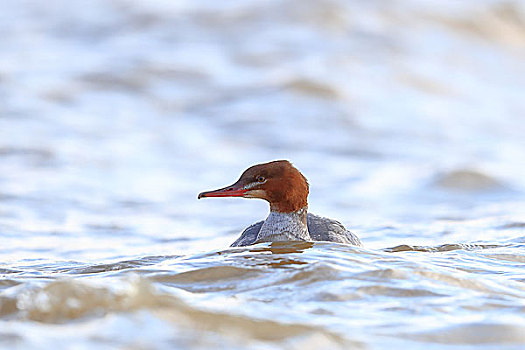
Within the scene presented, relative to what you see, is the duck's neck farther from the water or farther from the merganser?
the water

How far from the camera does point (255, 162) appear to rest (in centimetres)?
1305

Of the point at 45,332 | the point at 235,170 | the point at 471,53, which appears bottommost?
the point at 45,332

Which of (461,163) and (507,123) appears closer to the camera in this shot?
(461,163)

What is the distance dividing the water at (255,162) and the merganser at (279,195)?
30 cm

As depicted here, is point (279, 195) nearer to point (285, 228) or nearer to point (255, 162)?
point (285, 228)

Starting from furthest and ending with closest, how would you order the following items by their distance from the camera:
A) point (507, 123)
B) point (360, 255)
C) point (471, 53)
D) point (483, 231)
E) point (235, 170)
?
1. point (471, 53)
2. point (507, 123)
3. point (235, 170)
4. point (483, 231)
5. point (360, 255)

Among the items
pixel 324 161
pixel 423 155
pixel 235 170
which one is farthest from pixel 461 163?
pixel 235 170

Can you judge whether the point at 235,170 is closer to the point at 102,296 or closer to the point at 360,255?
the point at 360,255

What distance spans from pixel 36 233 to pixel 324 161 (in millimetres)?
5347

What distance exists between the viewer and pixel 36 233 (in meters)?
9.40

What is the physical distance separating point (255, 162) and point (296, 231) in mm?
6070

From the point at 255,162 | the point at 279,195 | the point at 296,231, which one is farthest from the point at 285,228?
the point at 255,162

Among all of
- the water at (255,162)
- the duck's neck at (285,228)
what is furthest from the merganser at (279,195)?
the water at (255,162)

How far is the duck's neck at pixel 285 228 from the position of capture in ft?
23.0
